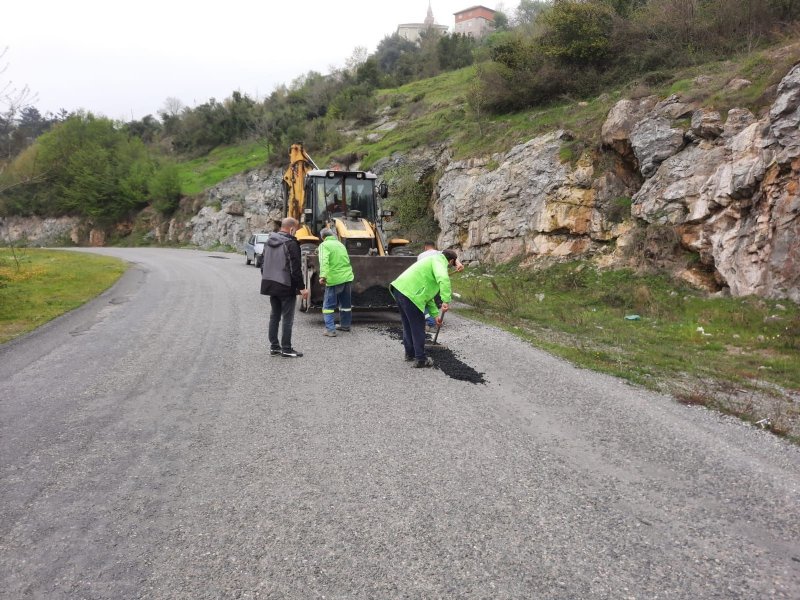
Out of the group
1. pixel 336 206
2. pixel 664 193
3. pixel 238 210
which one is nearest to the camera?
pixel 336 206

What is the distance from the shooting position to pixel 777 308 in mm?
9109

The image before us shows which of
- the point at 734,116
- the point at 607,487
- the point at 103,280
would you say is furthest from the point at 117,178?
the point at 607,487

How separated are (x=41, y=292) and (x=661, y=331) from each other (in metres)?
15.4

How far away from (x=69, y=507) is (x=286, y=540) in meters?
1.59

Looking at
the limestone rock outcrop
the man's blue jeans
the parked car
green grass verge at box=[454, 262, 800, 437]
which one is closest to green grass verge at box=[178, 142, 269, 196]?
the parked car

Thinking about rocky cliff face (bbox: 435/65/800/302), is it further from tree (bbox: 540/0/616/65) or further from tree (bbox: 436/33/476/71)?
tree (bbox: 436/33/476/71)

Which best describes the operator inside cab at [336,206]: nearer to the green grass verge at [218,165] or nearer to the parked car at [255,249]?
the parked car at [255,249]

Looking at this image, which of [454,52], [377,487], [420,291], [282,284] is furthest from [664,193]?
[454,52]

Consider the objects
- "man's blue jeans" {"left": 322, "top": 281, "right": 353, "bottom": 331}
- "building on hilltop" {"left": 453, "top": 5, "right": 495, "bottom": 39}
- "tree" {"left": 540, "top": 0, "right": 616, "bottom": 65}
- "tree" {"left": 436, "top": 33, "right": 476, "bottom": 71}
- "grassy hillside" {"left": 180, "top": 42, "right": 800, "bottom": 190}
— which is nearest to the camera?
"man's blue jeans" {"left": 322, "top": 281, "right": 353, "bottom": 331}

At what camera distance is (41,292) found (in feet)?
45.0

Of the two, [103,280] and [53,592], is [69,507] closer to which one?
[53,592]

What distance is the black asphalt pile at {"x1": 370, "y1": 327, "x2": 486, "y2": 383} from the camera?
6509 mm

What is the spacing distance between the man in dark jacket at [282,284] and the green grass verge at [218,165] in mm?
39138

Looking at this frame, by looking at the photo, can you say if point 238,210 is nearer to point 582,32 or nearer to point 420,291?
point 582,32
